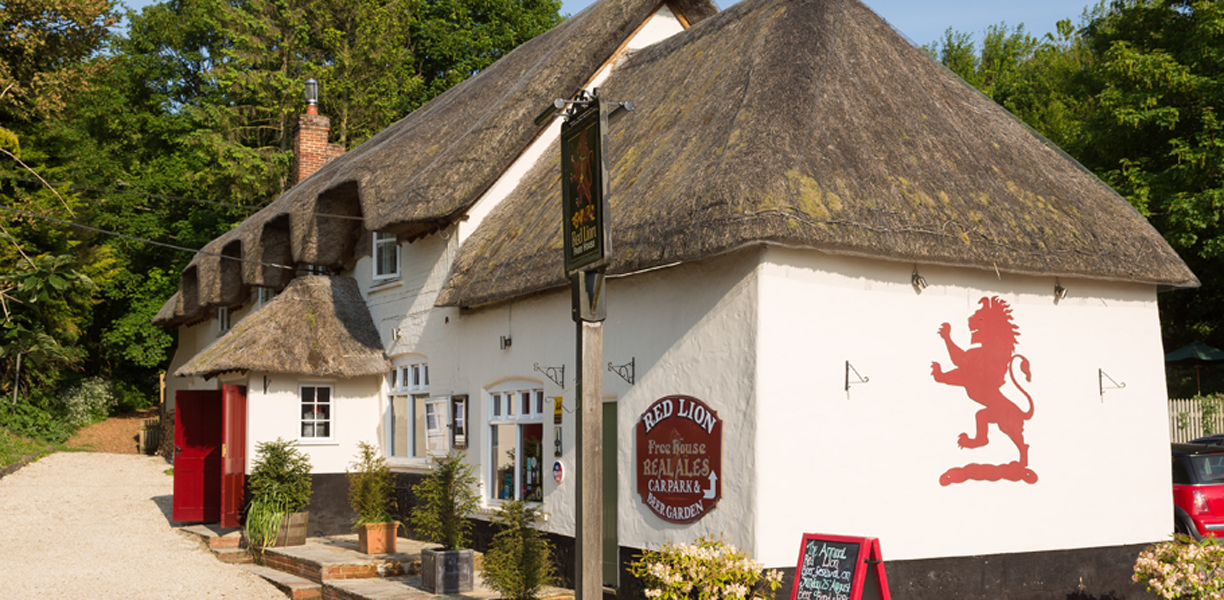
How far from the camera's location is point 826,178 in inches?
356

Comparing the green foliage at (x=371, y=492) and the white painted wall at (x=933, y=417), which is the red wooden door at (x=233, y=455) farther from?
the white painted wall at (x=933, y=417)

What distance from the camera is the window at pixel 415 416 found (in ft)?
46.3

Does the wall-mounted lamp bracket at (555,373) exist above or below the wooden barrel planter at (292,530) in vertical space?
above

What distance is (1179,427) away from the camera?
19.2 m

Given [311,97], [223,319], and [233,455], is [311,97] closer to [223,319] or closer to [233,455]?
[223,319]

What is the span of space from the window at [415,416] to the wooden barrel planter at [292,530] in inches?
67.9

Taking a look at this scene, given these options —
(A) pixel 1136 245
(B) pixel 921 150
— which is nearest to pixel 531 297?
(B) pixel 921 150

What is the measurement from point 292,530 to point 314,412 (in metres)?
1.99

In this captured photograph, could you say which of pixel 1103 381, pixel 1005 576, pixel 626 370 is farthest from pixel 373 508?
pixel 1103 381

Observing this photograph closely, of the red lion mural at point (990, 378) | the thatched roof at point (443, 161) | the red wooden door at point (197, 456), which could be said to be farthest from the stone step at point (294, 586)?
the red lion mural at point (990, 378)

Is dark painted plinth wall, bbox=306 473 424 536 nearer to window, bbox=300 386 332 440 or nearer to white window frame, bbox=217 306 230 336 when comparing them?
window, bbox=300 386 332 440

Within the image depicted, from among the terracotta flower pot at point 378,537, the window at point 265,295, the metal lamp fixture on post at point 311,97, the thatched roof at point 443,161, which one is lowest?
the terracotta flower pot at point 378,537

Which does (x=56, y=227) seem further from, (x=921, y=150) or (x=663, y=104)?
(x=921, y=150)

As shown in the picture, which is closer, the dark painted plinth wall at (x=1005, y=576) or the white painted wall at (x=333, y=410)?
the dark painted plinth wall at (x=1005, y=576)
